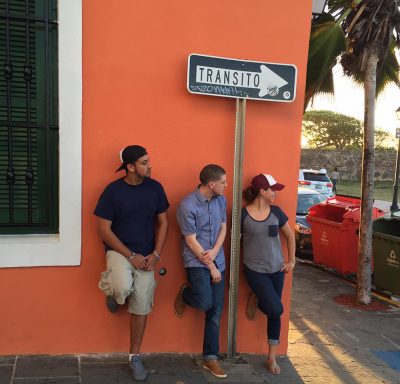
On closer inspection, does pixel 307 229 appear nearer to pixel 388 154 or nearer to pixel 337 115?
pixel 388 154

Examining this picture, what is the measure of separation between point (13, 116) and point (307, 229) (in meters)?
6.81

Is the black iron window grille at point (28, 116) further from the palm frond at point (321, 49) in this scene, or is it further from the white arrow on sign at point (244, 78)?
the palm frond at point (321, 49)

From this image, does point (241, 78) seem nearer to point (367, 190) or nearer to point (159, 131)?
point (159, 131)

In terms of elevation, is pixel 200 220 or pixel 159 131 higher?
pixel 159 131

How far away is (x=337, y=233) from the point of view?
7688mm

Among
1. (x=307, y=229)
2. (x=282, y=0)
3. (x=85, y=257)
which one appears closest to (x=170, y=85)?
(x=282, y=0)

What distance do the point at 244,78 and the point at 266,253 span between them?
1.53 m

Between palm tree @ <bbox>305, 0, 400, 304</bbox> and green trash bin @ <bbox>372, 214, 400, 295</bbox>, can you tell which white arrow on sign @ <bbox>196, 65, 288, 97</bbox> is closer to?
palm tree @ <bbox>305, 0, 400, 304</bbox>

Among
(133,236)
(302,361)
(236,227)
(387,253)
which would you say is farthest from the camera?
(387,253)

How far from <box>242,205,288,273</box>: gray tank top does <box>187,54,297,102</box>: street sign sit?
107 centimetres

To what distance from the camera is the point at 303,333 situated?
17.4 ft

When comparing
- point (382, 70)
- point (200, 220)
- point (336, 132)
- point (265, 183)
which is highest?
point (336, 132)

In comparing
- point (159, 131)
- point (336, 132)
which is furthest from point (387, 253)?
point (336, 132)

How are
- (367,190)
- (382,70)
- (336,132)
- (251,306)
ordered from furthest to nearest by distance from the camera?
(336,132) < (382,70) < (367,190) < (251,306)
